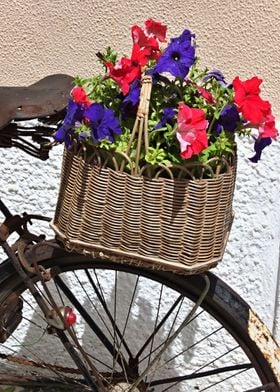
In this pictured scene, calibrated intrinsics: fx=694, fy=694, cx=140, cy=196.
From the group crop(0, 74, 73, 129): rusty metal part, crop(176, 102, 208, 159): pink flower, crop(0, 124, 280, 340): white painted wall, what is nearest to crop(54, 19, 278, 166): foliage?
crop(176, 102, 208, 159): pink flower

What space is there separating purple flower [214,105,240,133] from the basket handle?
185 millimetres

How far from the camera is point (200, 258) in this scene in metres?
1.67

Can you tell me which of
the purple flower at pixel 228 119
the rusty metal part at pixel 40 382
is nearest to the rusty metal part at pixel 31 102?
the purple flower at pixel 228 119

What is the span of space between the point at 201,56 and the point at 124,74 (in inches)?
38.0

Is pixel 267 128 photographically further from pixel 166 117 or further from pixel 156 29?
pixel 156 29

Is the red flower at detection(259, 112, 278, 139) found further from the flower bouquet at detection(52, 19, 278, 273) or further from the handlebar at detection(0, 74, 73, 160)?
the handlebar at detection(0, 74, 73, 160)

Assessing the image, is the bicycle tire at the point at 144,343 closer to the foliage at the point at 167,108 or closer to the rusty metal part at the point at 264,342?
the rusty metal part at the point at 264,342

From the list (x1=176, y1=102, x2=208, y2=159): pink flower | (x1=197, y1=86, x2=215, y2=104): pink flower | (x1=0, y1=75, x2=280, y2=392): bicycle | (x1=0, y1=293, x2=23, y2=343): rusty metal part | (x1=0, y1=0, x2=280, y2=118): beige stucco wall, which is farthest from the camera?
(x1=0, y1=0, x2=280, y2=118): beige stucco wall

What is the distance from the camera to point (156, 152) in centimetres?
156

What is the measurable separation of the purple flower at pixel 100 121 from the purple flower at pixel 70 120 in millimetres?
31

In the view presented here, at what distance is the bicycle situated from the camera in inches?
74.2

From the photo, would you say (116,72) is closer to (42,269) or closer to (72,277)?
(42,269)

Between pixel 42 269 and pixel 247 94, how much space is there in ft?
2.62

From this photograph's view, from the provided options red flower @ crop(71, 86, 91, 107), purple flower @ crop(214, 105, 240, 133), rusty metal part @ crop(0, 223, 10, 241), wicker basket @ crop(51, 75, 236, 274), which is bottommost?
rusty metal part @ crop(0, 223, 10, 241)
